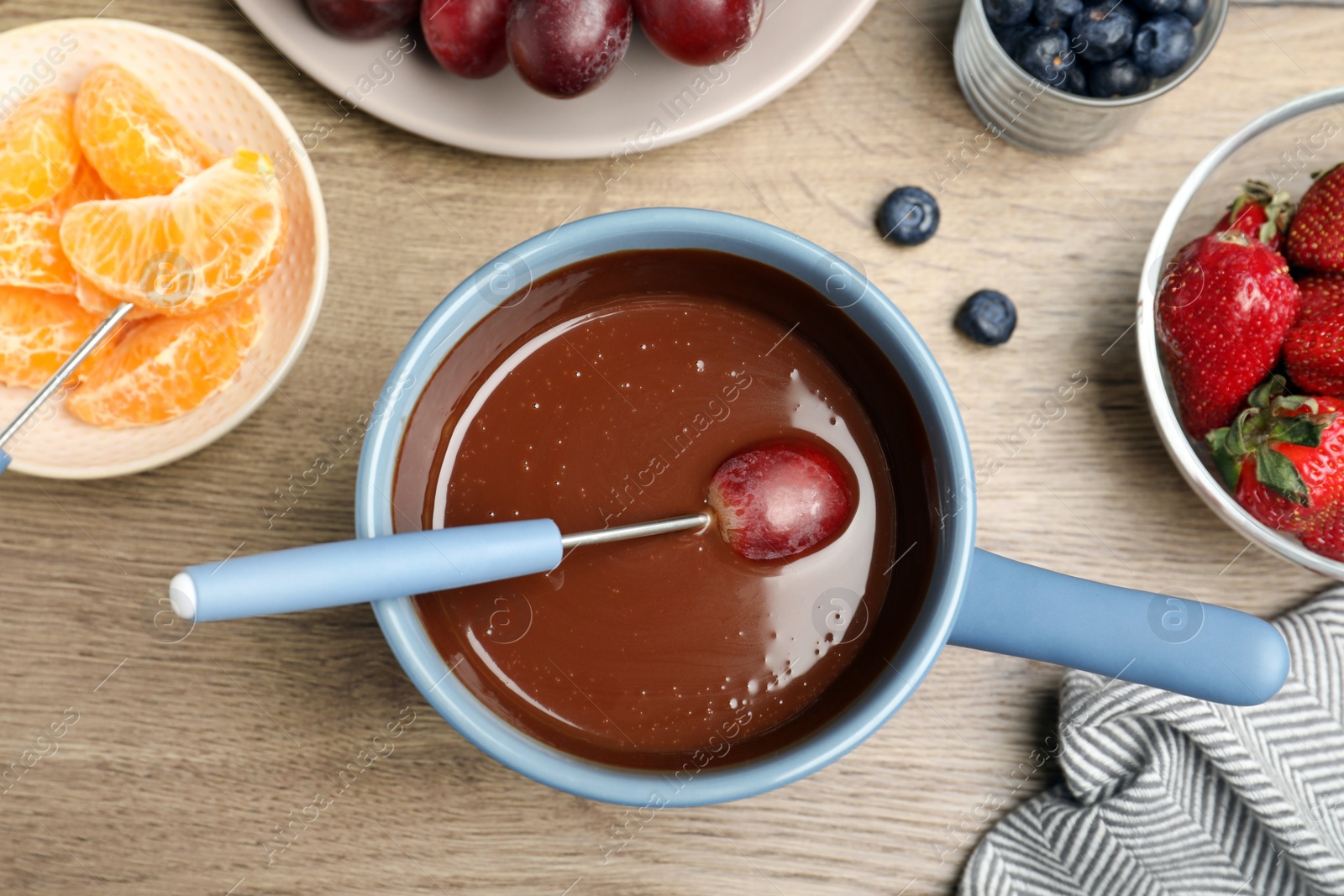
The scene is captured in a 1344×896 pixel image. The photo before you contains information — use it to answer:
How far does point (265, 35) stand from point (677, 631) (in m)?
0.67

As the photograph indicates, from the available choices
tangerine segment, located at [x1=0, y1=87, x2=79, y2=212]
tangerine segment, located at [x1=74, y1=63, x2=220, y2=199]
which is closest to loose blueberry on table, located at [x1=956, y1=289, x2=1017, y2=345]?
tangerine segment, located at [x1=74, y1=63, x2=220, y2=199]

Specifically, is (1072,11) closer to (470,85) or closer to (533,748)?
(470,85)

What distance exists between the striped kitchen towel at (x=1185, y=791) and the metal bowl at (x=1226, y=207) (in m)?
0.14

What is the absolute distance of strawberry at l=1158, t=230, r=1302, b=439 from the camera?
837mm

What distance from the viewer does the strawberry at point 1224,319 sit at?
2.75ft

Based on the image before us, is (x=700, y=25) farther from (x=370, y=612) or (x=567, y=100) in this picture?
(x=370, y=612)

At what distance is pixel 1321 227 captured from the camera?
2.80 feet

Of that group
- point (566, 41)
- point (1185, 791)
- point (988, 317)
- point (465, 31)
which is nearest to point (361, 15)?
point (465, 31)

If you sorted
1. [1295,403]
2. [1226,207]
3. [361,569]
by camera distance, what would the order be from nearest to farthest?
[361,569] < [1295,403] < [1226,207]

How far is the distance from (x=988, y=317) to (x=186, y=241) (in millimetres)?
715

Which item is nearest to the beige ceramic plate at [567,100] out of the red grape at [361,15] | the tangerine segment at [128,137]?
the red grape at [361,15]

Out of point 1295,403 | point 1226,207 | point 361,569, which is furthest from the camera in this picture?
point 1226,207

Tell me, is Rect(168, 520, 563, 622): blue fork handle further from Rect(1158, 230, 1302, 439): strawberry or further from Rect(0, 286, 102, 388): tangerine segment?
Rect(1158, 230, 1302, 439): strawberry

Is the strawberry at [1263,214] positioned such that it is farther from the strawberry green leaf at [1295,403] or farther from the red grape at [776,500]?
the red grape at [776,500]
